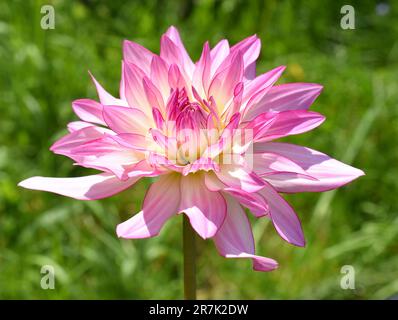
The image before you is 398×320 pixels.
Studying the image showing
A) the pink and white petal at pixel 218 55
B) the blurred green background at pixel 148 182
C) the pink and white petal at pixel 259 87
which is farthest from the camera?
the blurred green background at pixel 148 182

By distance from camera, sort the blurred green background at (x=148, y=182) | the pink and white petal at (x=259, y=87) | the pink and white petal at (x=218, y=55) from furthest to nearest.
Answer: the blurred green background at (x=148, y=182) → the pink and white petal at (x=218, y=55) → the pink and white petal at (x=259, y=87)

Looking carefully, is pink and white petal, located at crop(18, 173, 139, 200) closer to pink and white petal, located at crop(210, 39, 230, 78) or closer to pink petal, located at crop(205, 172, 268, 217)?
pink petal, located at crop(205, 172, 268, 217)

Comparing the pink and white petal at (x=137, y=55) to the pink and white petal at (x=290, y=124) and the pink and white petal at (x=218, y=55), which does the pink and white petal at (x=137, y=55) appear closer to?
the pink and white petal at (x=218, y=55)

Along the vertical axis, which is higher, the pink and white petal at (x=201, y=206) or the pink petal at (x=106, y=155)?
the pink petal at (x=106, y=155)

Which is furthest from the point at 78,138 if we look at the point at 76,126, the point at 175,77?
the point at 175,77

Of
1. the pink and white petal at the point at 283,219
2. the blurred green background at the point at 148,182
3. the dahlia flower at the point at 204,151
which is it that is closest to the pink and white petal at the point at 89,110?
the dahlia flower at the point at 204,151

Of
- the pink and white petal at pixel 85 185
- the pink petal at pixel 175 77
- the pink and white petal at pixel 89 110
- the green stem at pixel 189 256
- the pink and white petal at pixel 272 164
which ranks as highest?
the pink petal at pixel 175 77

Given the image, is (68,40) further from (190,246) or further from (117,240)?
(190,246)
